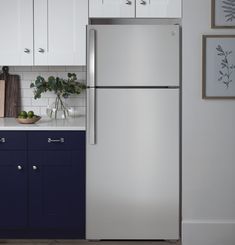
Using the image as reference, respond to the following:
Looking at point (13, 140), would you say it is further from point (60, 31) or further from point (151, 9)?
point (151, 9)

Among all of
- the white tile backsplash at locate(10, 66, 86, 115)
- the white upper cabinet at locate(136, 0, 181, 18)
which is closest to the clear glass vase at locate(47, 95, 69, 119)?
the white tile backsplash at locate(10, 66, 86, 115)

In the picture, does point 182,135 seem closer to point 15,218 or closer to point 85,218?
point 85,218

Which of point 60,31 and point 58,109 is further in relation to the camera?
point 58,109

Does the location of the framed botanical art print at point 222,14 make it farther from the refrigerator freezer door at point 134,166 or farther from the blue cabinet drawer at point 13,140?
the blue cabinet drawer at point 13,140

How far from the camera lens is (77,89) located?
4.59 m

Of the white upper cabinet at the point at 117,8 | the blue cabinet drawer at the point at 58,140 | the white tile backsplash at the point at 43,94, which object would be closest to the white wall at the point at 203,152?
the white upper cabinet at the point at 117,8

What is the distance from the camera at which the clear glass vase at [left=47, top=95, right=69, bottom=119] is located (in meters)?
4.61

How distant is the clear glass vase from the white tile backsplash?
1.9 inches

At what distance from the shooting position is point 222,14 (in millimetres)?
3945

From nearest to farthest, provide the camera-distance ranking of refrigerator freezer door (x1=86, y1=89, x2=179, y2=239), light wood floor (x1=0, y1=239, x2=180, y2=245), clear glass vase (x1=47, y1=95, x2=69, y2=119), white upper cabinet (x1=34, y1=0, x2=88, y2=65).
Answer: refrigerator freezer door (x1=86, y1=89, x2=179, y2=239) → light wood floor (x1=0, y1=239, x2=180, y2=245) → white upper cabinet (x1=34, y1=0, x2=88, y2=65) → clear glass vase (x1=47, y1=95, x2=69, y2=119)

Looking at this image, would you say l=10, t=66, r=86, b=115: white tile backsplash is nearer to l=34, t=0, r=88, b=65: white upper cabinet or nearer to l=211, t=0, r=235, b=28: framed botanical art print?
l=34, t=0, r=88, b=65: white upper cabinet

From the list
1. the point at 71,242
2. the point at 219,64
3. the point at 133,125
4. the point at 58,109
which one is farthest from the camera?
the point at 58,109

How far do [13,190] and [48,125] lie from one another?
0.57 m

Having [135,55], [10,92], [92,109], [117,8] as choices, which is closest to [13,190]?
[92,109]
